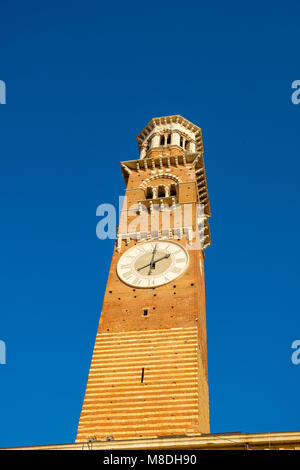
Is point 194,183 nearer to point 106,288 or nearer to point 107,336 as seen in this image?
point 106,288

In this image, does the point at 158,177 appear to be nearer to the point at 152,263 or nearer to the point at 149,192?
the point at 149,192

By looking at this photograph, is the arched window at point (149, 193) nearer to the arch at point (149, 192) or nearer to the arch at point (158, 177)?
the arch at point (149, 192)

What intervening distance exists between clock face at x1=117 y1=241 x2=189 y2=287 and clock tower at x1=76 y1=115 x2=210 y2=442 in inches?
1.9

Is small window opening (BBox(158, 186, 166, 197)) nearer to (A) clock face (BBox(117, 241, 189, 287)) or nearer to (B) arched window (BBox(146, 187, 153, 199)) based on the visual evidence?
(B) arched window (BBox(146, 187, 153, 199))

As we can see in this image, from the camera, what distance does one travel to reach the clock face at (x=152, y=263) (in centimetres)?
2552

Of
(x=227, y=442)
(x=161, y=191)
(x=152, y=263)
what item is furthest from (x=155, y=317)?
(x=161, y=191)

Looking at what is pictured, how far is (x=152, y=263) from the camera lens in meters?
26.3

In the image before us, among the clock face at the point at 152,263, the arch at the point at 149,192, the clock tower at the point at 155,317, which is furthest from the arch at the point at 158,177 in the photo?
the clock face at the point at 152,263

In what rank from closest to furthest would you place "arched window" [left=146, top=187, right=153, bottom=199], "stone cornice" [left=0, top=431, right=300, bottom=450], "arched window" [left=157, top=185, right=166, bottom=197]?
"stone cornice" [left=0, top=431, right=300, bottom=450] → "arched window" [left=157, top=185, right=166, bottom=197] → "arched window" [left=146, top=187, right=153, bottom=199]

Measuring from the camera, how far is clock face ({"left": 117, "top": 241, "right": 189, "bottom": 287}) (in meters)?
25.5

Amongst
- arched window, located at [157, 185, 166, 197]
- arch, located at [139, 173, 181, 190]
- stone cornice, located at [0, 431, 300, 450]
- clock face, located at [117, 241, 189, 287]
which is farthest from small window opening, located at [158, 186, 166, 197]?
stone cornice, located at [0, 431, 300, 450]

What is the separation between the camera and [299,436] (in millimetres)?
14789
